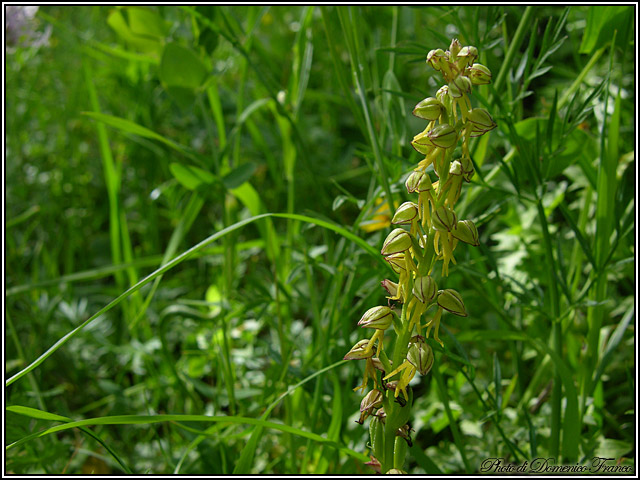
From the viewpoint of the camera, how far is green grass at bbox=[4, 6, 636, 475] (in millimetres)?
855

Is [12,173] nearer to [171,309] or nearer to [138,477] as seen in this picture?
[171,309]

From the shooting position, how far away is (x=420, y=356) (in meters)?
0.50

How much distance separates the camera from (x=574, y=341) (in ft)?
3.42

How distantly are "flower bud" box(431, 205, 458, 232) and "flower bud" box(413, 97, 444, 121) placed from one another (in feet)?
0.26

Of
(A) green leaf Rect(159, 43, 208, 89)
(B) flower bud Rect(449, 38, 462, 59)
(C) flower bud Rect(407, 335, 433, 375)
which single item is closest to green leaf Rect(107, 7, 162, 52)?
(A) green leaf Rect(159, 43, 208, 89)

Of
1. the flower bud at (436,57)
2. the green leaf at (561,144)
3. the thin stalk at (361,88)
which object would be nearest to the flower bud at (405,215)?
the flower bud at (436,57)

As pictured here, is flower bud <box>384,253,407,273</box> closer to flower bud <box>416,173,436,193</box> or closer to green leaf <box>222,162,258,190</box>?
flower bud <box>416,173,436,193</box>

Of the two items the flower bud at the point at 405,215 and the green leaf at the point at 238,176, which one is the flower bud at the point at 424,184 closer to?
the flower bud at the point at 405,215

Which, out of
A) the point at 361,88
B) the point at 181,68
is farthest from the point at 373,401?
the point at 181,68

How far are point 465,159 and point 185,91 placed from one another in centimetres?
85

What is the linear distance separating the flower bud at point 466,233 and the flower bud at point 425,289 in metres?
0.04

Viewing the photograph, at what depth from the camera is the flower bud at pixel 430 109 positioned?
1.63 ft

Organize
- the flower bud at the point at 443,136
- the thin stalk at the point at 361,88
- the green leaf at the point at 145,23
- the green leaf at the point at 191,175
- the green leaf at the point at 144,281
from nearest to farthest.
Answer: the flower bud at the point at 443,136 < the green leaf at the point at 144,281 < the thin stalk at the point at 361,88 < the green leaf at the point at 191,175 < the green leaf at the point at 145,23

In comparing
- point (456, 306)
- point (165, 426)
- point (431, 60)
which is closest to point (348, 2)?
point (431, 60)
